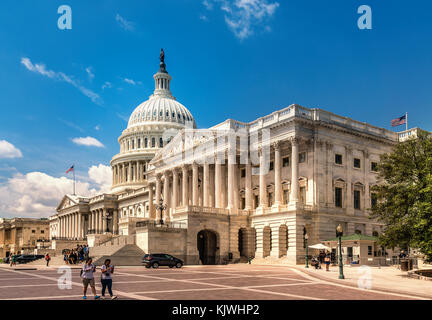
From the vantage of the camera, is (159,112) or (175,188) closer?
(175,188)

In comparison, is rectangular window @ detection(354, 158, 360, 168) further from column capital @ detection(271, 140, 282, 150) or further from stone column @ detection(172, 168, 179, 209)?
stone column @ detection(172, 168, 179, 209)

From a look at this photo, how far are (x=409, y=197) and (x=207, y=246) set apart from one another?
34.8m

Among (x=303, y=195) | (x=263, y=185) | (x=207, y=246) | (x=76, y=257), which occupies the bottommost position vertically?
(x=76, y=257)

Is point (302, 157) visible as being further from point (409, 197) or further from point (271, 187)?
point (409, 197)

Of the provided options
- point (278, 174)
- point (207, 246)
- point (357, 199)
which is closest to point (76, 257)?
point (207, 246)

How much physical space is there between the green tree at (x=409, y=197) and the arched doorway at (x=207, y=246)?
97.4 ft

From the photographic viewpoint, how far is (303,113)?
198 ft

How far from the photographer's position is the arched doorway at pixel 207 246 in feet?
212

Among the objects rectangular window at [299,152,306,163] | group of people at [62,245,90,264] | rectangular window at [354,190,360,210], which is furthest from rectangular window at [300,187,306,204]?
group of people at [62,245,90,264]

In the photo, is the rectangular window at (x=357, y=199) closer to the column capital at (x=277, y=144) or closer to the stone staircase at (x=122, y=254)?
the column capital at (x=277, y=144)

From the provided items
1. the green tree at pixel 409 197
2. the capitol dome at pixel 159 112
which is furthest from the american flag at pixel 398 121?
the capitol dome at pixel 159 112

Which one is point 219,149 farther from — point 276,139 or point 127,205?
point 127,205

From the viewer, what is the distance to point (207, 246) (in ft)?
213
